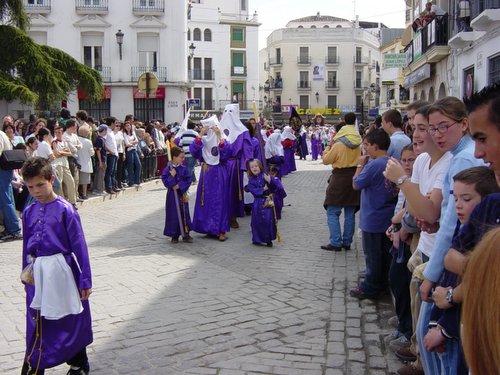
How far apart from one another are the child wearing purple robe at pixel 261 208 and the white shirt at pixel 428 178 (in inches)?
197

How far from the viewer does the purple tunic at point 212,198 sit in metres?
9.95

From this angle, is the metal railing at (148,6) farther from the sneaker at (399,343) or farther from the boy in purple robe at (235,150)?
the sneaker at (399,343)

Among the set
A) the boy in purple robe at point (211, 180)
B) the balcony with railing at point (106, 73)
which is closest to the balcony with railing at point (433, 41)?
the boy in purple robe at point (211, 180)

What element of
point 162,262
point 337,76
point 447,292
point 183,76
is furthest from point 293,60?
point 447,292

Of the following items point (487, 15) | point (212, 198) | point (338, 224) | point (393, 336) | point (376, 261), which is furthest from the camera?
point (487, 15)

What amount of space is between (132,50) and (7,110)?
19542 mm

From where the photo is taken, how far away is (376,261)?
6.25 meters

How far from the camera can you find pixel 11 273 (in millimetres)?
7703

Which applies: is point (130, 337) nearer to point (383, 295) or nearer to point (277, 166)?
point (383, 295)

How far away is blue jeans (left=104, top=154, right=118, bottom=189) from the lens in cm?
1489

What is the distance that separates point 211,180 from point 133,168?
7289 mm

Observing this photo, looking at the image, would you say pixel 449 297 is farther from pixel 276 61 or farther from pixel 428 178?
pixel 276 61

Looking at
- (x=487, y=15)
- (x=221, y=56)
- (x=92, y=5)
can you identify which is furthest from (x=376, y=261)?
(x=221, y=56)

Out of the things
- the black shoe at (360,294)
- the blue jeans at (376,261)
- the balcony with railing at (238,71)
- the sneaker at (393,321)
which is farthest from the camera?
the balcony with railing at (238,71)
